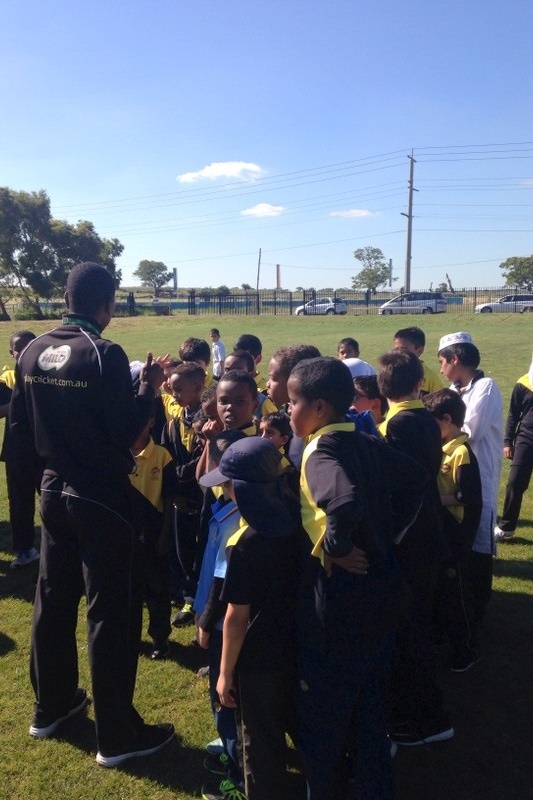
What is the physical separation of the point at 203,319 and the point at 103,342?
3716 centimetres

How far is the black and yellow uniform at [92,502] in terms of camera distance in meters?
2.83

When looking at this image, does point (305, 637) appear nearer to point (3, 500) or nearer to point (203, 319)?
point (3, 500)

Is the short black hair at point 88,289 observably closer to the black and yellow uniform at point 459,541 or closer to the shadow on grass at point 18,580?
the black and yellow uniform at point 459,541

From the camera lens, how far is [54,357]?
2.87 meters

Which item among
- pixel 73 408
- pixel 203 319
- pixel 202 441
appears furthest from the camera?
pixel 203 319

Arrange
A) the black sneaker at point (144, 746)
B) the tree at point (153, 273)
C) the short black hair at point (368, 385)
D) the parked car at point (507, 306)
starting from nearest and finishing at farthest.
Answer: the black sneaker at point (144, 746) < the short black hair at point (368, 385) < the parked car at point (507, 306) < the tree at point (153, 273)

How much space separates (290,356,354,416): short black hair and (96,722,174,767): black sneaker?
2034 millimetres

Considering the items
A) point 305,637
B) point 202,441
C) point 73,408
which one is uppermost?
point 73,408

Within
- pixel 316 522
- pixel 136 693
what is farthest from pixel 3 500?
pixel 316 522

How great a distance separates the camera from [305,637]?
2.39 m

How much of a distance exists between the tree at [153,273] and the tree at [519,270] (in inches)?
2155

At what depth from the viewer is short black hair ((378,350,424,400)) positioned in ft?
11.3

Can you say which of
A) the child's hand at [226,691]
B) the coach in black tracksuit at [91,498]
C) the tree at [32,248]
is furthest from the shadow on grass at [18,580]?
the tree at [32,248]

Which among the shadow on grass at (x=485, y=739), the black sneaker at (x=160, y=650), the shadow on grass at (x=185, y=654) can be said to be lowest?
the shadow on grass at (x=185, y=654)
